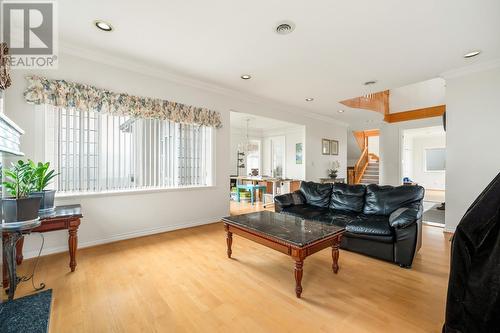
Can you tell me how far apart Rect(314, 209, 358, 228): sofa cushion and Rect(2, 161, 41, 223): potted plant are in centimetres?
311

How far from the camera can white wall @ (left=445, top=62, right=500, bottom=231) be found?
130 inches

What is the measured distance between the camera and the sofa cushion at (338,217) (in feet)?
9.49

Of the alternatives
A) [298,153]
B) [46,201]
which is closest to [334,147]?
[298,153]

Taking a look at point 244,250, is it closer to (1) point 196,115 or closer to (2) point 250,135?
(1) point 196,115

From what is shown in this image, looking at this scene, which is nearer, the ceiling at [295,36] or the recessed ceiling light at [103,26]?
the ceiling at [295,36]

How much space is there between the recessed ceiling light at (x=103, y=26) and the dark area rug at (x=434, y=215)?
6363 mm

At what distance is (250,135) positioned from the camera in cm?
874

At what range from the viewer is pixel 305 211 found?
3.48m

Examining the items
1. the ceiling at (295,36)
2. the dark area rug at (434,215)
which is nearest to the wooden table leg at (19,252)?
the ceiling at (295,36)

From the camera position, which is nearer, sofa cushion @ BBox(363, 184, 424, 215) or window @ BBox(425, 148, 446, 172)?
sofa cushion @ BBox(363, 184, 424, 215)

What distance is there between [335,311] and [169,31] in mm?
3303

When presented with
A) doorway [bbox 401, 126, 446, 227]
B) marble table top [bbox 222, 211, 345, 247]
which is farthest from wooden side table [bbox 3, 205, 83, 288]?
doorway [bbox 401, 126, 446, 227]

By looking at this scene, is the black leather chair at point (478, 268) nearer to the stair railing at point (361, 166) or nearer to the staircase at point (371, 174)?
the staircase at point (371, 174)

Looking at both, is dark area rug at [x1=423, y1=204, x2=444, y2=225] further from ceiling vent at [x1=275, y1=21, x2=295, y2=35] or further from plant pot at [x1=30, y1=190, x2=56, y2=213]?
plant pot at [x1=30, y1=190, x2=56, y2=213]
